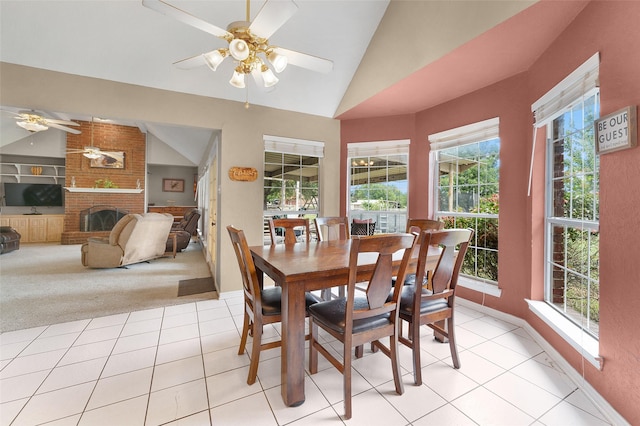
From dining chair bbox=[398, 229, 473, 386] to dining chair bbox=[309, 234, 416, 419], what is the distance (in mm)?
157

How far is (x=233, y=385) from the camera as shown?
177 cm

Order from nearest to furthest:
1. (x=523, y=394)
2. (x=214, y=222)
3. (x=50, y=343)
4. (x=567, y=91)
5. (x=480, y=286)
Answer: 1. (x=523, y=394)
2. (x=567, y=91)
3. (x=50, y=343)
4. (x=480, y=286)
5. (x=214, y=222)

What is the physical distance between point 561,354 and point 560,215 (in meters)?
1.12

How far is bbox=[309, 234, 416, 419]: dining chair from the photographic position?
1.45 m

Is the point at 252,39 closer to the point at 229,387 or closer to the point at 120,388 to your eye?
the point at 229,387

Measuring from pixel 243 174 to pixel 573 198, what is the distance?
10.9 feet

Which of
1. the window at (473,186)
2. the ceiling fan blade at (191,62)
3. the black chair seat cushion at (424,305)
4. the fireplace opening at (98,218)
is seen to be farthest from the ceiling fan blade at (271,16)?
the fireplace opening at (98,218)

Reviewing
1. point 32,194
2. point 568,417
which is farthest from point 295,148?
point 32,194

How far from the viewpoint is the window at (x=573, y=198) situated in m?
1.81

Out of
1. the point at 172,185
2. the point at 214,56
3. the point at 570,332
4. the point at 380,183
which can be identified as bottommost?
the point at 570,332

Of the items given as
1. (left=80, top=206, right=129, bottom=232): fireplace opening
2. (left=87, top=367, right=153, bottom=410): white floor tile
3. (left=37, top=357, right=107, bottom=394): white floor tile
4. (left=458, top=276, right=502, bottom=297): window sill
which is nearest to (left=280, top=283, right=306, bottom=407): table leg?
(left=87, top=367, right=153, bottom=410): white floor tile

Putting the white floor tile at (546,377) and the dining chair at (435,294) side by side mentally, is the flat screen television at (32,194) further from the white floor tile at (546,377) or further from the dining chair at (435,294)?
the white floor tile at (546,377)

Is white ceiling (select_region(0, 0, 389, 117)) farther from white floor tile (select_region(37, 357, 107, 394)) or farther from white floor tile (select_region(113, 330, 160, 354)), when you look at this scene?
white floor tile (select_region(37, 357, 107, 394))

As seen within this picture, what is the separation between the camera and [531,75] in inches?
97.0
